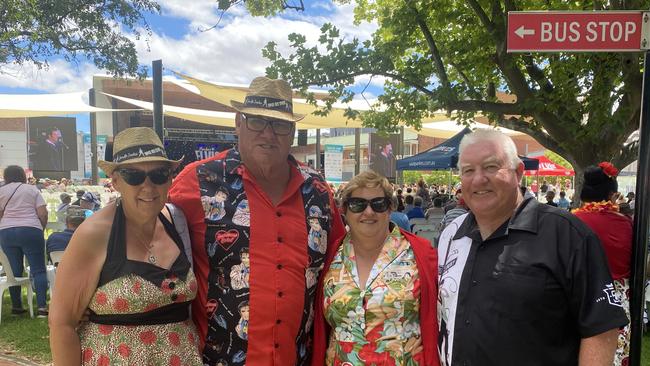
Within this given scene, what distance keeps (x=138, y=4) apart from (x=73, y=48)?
1254 mm

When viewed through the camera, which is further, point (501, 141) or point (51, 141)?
point (51, 141)

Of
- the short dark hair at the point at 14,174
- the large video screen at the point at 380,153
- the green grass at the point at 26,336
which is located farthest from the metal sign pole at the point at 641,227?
the large video screen at the point at 380,153

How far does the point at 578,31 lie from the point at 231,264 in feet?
5.86

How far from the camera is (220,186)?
2.32 metres

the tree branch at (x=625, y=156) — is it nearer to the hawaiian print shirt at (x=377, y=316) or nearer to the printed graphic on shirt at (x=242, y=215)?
the hawaiian print shirt at (x=377, y=316)

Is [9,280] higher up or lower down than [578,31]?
lower down

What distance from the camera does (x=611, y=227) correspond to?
11.4ft

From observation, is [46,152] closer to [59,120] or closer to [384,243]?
[59,120]

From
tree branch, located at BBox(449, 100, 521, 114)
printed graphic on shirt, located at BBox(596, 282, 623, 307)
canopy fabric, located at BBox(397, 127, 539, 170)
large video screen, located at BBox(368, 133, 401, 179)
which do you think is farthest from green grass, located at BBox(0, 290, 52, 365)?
large video screen, located at BBox(368, 133, 401, 179)

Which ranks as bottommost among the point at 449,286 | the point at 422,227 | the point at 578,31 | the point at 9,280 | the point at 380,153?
the point at 9,280

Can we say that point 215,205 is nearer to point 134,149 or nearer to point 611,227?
point 134,149

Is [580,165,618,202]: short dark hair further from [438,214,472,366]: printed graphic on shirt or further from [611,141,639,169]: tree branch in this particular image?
[611,141,639,169]: tree branch

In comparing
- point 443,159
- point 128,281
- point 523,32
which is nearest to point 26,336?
point 128,281

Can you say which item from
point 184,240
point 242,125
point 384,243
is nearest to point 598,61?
point 384,243
